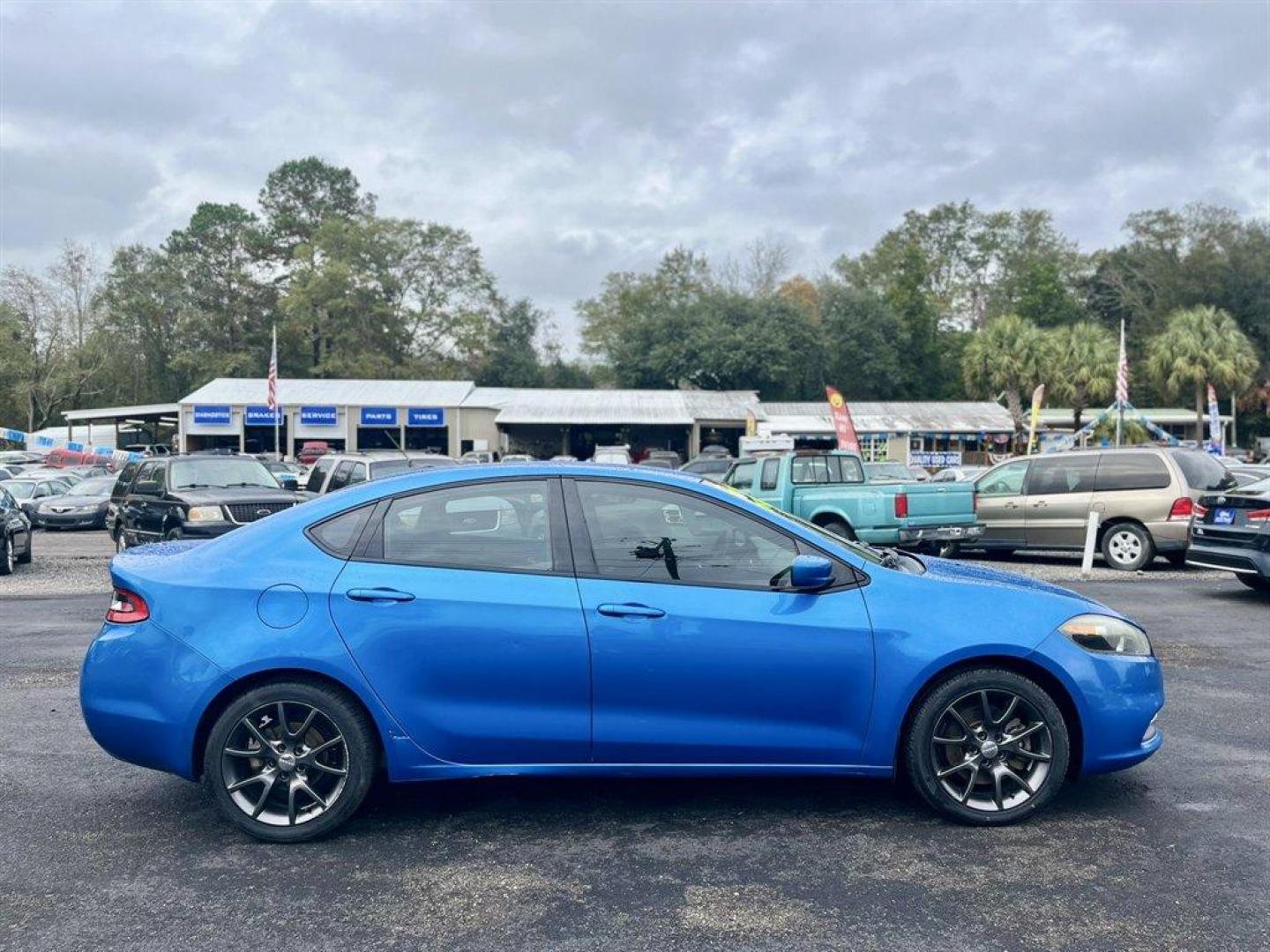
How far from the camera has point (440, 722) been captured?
4.37 metres

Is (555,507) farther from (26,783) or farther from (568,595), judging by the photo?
(26,783)

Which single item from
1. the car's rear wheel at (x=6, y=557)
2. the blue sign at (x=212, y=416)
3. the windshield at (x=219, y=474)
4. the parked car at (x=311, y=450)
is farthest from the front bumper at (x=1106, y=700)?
the blue sign at (x=212, y=416)

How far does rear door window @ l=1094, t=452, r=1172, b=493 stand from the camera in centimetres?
1426

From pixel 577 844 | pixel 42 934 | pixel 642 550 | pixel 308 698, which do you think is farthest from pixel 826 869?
pixel 42 934

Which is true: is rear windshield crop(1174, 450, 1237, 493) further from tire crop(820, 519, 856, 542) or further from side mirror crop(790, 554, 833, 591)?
side mirror crop(790, 554, 833, 591)

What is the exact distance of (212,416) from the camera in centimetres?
4756

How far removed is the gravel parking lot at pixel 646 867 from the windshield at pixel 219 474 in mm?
9453

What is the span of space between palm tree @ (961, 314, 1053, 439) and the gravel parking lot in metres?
43.2

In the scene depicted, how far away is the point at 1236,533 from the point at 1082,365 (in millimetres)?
36986

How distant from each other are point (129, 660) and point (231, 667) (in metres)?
0.49

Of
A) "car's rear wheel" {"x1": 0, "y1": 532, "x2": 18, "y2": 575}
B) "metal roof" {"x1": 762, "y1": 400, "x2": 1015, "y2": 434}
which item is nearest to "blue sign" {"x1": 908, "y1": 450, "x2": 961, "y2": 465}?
"metal roof" {"x1": 762, "y1": 400, "x2": 1015, "y2": 434}

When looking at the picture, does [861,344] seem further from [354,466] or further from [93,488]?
[354,466]

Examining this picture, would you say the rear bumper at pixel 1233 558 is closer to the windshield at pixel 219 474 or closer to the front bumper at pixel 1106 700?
the front bumper at pixel 1106 700

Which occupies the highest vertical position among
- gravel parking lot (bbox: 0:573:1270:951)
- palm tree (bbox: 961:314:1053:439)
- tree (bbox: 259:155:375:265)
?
tree (bbox: 259:155:375:265)
